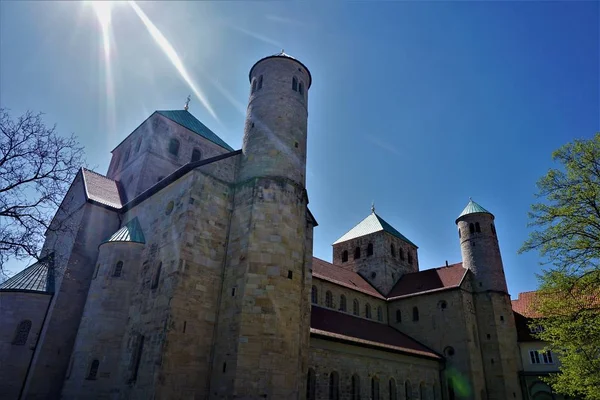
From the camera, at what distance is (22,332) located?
60.2 feet

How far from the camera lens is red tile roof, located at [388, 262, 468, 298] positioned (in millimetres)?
30859

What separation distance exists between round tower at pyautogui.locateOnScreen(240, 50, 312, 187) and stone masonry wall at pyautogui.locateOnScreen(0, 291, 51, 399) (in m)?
11.8

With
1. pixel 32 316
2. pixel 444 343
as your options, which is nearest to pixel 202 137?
pixel 32 316

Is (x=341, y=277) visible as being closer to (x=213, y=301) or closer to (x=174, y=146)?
(x=174, y=146)

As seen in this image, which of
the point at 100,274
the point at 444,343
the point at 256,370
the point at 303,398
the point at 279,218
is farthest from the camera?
the point at 444,343

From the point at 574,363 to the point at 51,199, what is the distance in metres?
18.7

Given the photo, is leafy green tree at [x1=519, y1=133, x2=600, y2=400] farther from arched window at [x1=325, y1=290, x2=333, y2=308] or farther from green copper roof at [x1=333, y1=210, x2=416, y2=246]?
green copper roof at [x1=333, y1=210, x2=416, y2=246]

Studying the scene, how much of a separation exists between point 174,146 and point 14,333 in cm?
1444

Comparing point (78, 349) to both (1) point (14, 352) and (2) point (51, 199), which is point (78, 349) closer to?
(1) point (14, 352)

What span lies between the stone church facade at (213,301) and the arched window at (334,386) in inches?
2.0

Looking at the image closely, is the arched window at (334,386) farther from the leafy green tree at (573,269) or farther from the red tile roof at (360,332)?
the leafy green tree at (573,269)

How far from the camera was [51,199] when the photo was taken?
40.5ft

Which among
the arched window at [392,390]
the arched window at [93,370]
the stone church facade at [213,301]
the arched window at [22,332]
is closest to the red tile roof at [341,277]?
the stone church facade at [213,301]

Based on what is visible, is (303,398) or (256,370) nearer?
(256,370)
